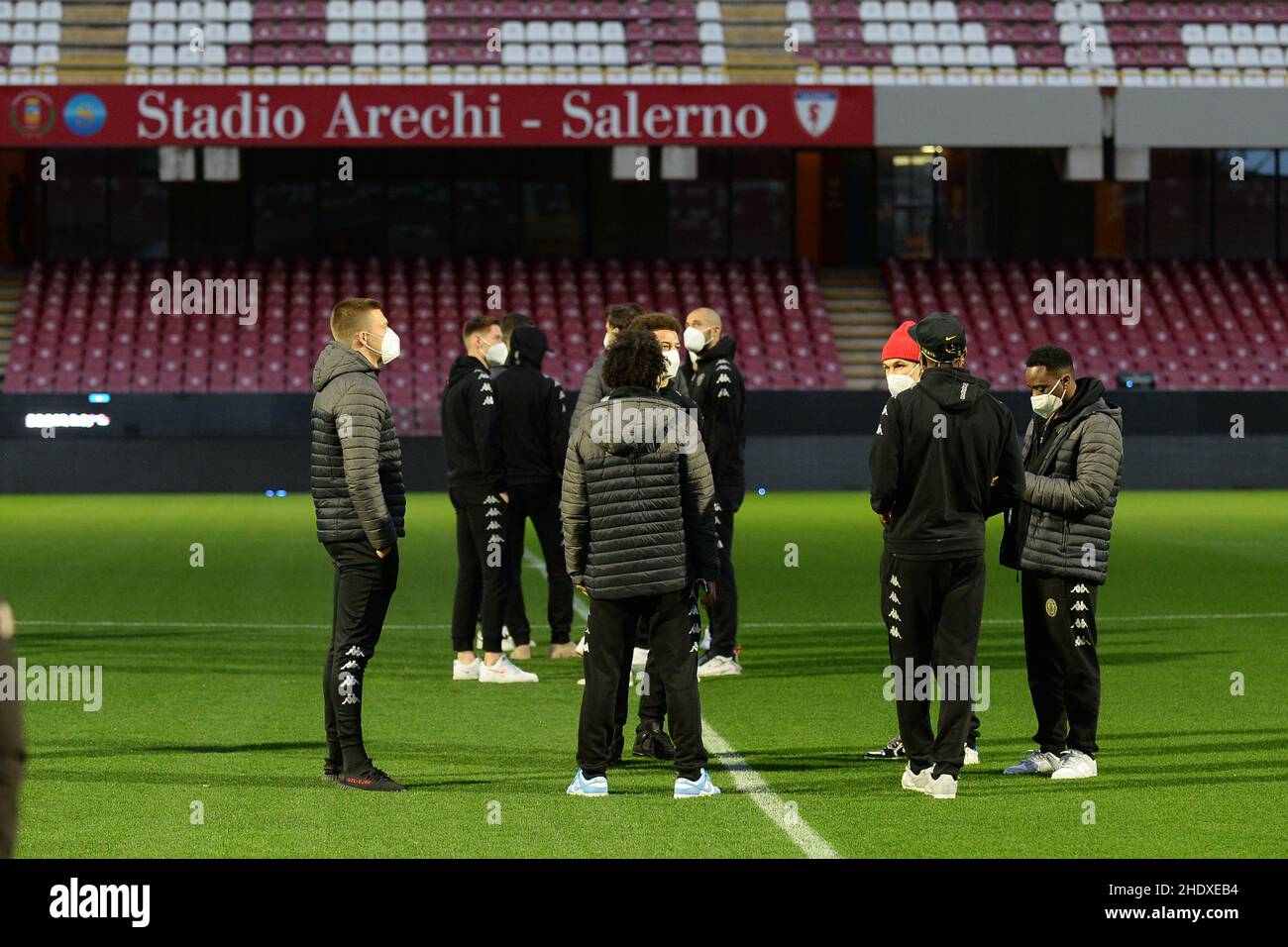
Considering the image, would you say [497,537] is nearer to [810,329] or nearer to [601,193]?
[810,329]

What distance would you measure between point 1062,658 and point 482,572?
4317mm

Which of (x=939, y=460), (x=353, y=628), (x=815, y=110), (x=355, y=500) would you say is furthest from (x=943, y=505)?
(x=815, y=110)

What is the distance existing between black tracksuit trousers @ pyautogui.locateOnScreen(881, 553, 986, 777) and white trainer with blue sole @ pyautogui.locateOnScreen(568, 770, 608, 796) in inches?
51.0

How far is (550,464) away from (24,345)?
24.1m

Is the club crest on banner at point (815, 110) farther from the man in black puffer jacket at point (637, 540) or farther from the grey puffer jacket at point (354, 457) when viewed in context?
the man in black puffer jacket at point (637, 540)

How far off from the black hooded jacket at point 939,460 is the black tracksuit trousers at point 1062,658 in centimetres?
72

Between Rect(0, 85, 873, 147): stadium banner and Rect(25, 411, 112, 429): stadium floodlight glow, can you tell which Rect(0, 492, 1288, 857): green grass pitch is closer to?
Rect(25, 411, 112, 429): stadium floodlight glow

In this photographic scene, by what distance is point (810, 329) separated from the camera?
36656mm

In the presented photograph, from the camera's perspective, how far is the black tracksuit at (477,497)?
12047 millimetres

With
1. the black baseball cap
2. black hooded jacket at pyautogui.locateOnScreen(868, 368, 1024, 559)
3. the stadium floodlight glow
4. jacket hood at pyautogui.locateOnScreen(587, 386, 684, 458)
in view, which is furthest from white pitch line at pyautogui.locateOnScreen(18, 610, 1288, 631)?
the stadium floodlight glow

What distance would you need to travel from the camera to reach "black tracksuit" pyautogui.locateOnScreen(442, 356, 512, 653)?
39.5 feet

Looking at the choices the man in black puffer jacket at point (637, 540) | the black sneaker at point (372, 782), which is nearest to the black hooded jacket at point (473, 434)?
the black sneaker at point (372, 782)

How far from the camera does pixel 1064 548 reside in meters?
8.81
